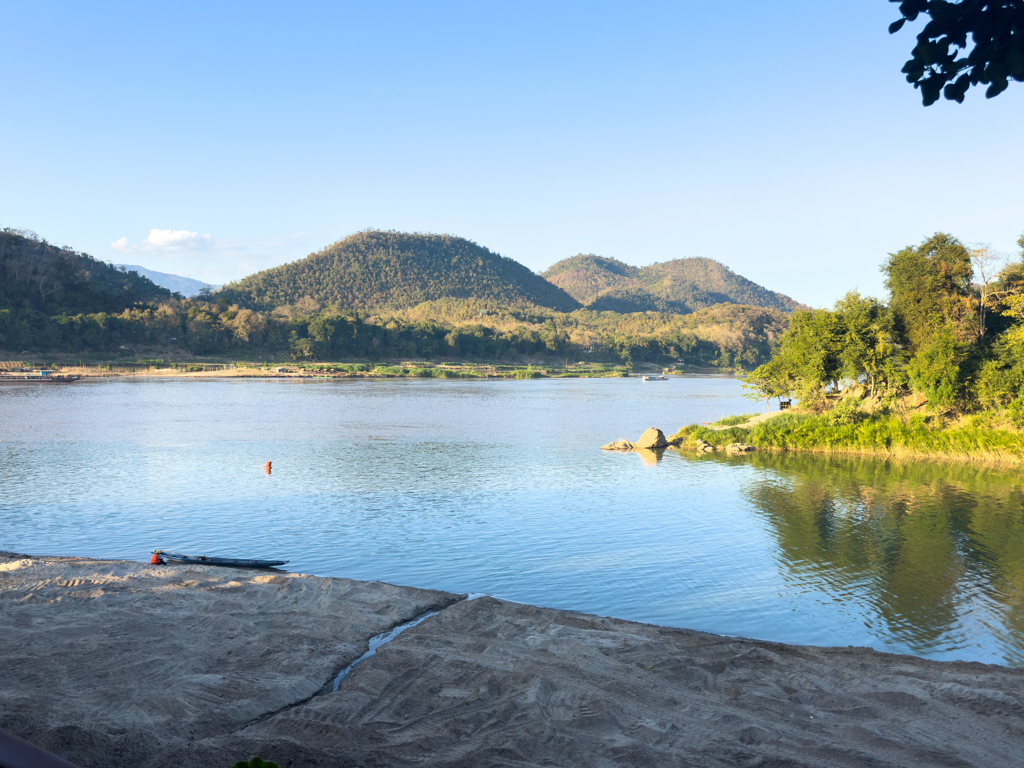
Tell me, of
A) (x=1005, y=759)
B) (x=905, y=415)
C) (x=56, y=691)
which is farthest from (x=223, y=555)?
(x=905, y=415)

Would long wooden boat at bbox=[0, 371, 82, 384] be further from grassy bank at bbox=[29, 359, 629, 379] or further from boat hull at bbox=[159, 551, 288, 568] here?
boat hull at bbox=[159, 551, 288, 568]

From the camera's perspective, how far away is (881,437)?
120 ft

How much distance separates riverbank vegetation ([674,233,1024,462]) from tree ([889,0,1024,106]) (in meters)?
32.7

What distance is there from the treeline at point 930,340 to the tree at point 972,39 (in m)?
32.7

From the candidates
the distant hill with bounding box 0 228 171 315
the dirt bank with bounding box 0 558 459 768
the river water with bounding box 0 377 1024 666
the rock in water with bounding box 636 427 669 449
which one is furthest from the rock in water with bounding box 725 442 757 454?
the distant hill with bounding box 0 228 171 315

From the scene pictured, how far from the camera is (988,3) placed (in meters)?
5.25

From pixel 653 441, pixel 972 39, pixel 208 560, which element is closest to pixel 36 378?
pixel 653 441

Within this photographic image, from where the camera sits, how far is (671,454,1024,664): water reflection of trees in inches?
569

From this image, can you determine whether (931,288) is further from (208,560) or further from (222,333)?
(222,333)

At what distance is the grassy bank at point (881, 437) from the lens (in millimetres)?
33312

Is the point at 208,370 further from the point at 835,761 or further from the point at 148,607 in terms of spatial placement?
the point at 835,761

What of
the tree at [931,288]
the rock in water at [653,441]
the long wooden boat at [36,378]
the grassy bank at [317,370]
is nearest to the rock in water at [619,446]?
the rock in water at [653,441]

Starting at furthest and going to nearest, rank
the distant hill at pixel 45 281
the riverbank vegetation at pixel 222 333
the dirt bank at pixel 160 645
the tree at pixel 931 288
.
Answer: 1. the distant hill at pixel 45 281
2. the riverbank vegetation at pixel 222 333
3. the tree at pixel 931 288
4. the dirt bank at pixel 160 645

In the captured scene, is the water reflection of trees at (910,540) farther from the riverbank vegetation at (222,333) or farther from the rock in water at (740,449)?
the riverbank vegetation at (222,333)
